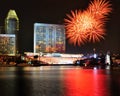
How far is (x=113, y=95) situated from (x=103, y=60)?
110110mm

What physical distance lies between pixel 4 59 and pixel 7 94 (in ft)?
547

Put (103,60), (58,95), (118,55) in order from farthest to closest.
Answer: (118,55) → (103,60) → (58,95)

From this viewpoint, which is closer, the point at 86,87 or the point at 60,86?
the point at 86,87

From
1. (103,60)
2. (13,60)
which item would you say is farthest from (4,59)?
(103,60)

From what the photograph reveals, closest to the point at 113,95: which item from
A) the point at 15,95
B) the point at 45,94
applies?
the point at 45,94

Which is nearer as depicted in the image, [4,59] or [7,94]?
[7,94]

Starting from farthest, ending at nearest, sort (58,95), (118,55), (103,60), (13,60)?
1. (13,60)
2. (118,55)
3. (103,60)
4. (58,95)

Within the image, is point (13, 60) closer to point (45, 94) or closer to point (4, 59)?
point (4, 59)

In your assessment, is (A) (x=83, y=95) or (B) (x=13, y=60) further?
(B) (x=13, y=60)

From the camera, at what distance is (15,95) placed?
19578 mm

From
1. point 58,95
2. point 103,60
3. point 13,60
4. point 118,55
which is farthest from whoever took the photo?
point 13,60

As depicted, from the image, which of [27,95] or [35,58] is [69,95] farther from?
[35,58]

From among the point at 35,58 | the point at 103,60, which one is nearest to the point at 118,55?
the point at 103,60

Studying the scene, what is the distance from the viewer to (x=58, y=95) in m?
19.5
